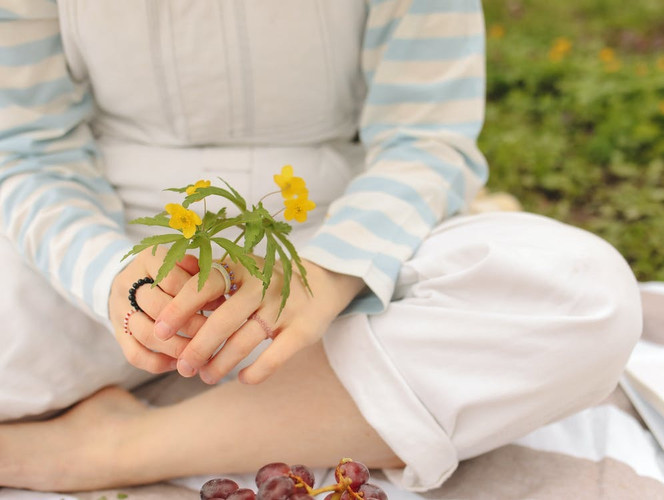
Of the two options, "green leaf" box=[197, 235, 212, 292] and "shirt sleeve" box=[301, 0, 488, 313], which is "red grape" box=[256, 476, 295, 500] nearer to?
"green leaf" box=[197, 235, 212, 292]

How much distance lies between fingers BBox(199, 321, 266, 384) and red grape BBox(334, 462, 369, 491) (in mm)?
188

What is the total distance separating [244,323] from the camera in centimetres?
81

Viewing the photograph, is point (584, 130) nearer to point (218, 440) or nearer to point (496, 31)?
point (496, 31)

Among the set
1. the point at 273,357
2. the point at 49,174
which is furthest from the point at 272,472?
the point at 49,174

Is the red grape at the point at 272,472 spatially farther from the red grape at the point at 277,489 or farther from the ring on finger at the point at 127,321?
the ring on finger at the point at 127,321

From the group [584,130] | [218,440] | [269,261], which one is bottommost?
[584,130]

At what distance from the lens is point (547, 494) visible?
0.92 metres

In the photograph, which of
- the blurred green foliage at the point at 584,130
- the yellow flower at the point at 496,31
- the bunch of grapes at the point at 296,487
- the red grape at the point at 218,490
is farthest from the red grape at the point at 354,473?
the yellow flower at the point at 496,31

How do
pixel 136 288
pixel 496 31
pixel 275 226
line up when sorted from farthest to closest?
1. pixel 496 31
2. pixel 136 288
3. pixel 275 226

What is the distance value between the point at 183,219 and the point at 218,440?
0.41 m

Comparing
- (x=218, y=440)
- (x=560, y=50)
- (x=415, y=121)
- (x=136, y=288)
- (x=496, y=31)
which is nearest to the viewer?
(x=136, y=288)

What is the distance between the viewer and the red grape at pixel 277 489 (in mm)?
622

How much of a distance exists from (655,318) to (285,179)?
32.6 inches

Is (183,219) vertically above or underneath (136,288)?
above
